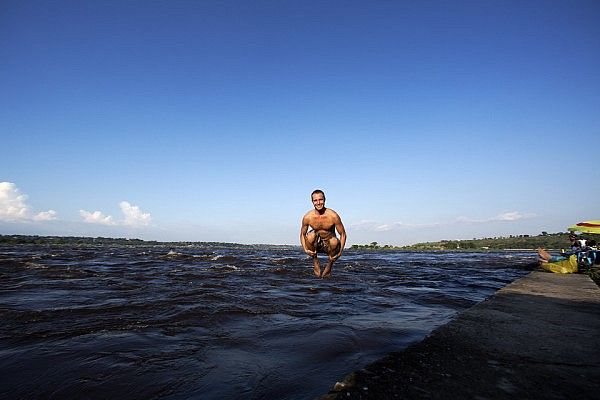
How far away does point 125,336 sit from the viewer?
4.52m

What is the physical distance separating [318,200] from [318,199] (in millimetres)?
29

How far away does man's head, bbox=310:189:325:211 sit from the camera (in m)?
8.93

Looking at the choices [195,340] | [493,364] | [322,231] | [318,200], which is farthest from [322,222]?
[493,364]

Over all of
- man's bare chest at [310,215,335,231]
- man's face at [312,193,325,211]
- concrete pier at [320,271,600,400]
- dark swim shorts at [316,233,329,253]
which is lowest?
concrete pier at [320,271,600,400]

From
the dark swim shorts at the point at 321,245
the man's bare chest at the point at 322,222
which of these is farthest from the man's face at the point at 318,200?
the dark swim shorts at the point at 321,245

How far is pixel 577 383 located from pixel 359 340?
8.25ft

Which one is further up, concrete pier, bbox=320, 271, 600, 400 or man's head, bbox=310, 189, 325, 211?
man's head, bbox=310, 189, 325, 211

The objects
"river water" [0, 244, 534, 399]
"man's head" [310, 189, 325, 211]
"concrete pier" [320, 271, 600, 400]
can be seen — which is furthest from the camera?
"man's head" [310, 189, 325, 211]

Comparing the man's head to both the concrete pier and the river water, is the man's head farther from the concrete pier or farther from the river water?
the concrete pier

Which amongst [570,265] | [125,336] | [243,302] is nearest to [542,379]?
[125,336]

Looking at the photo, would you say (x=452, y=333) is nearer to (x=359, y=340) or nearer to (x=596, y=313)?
(x=359, y=340)

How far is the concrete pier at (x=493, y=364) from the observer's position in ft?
6.49

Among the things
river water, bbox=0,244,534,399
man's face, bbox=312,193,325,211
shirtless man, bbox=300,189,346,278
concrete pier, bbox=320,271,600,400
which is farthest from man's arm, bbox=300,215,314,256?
concrete pier, bbox=320,271,600,400

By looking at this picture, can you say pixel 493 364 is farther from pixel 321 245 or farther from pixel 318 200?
pixel 321 245
